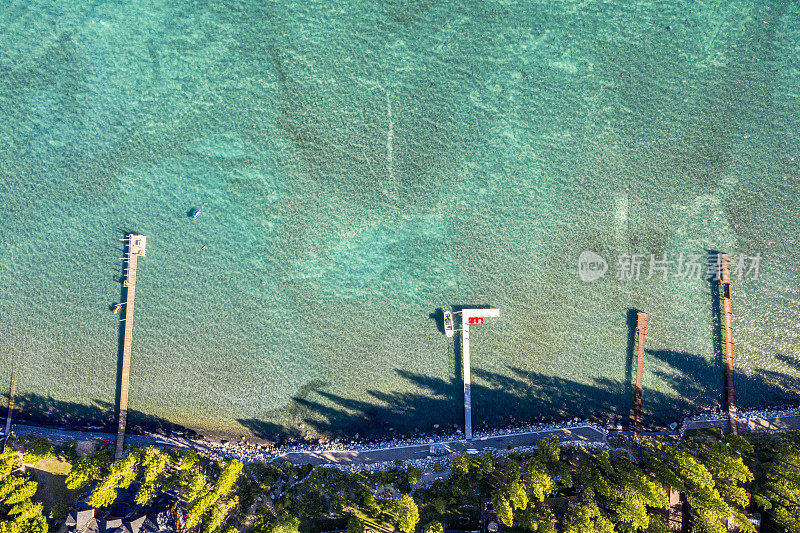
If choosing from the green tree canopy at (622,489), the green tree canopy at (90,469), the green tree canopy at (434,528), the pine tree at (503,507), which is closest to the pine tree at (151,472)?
the green tree canopy at (90,469)

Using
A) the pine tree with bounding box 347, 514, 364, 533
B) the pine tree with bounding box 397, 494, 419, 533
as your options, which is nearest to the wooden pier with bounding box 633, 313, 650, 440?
the pine tree with bounding box 397, 494, 419, 533

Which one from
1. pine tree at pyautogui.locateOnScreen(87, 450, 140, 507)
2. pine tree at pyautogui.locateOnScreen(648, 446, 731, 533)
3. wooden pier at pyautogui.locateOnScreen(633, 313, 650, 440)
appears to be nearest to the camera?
pine tree at pyautogui.locateOnScreen(648, 446, 731, 533)

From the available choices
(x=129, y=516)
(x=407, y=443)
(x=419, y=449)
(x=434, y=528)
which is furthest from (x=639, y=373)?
(x=129, y=516)

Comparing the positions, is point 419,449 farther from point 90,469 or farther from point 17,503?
point 17,503

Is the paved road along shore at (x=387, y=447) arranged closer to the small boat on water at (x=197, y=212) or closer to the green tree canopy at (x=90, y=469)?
the green tree canopy at (x=90, y=469)

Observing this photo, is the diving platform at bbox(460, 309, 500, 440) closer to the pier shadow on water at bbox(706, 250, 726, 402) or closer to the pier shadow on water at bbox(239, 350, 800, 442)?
the pier shadow on water at bbox(239, 350, 800, 442)

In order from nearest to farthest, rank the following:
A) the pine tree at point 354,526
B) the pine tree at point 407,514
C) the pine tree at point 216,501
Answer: the pine tree at point 407,514, the pine tree at point 216,501, the pine tree at point 354,526

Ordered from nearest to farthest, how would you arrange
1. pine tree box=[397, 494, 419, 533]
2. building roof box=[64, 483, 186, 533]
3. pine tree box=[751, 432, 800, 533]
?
pine tree box=[397, 494, 419, 533], pine tree box=[751, 432, 800, 533], building roof box=[64, 483, 186, 533]
